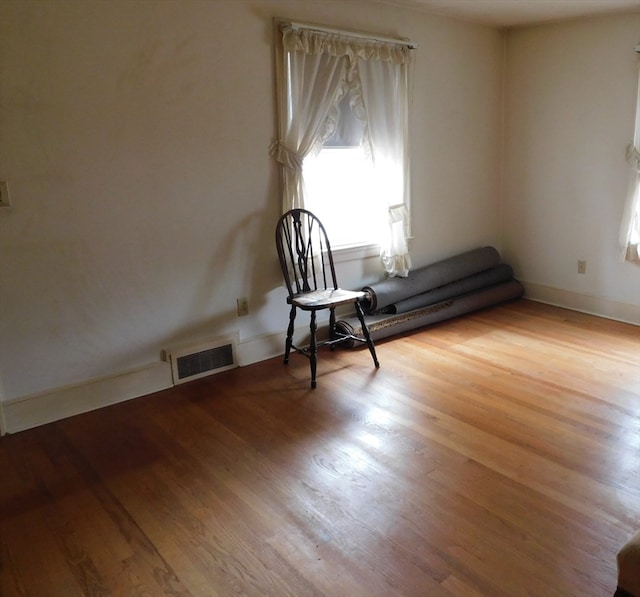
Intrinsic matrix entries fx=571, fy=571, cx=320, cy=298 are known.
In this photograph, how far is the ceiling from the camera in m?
3.83

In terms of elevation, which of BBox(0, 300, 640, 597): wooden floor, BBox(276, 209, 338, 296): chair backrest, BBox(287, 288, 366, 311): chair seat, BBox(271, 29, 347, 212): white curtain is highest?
BBox(271, 29, 347, 212): white curtain

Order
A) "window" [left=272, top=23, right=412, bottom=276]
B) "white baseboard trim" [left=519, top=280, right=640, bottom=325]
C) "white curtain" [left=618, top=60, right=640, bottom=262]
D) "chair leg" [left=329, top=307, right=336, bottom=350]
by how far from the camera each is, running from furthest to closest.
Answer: "white baseboard trim" [left=519, top=280, right=640, bottom=325]
"white curtain" [left=618, top=60, right=640, bottom=262]
"chair leg" [left=329, top=307, right=336, bottom=350]
"window" [left=272, top=23, right=412, bottom=276]

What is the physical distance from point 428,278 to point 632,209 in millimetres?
1525

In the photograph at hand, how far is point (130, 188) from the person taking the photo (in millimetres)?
3062

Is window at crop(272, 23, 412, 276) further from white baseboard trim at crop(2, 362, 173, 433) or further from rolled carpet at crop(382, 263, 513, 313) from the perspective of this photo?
white baseboard trim at crop(2, 362, 173, 433)

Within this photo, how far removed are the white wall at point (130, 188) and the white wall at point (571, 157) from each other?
1.50 meters

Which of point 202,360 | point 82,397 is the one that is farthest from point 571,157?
point 82,397

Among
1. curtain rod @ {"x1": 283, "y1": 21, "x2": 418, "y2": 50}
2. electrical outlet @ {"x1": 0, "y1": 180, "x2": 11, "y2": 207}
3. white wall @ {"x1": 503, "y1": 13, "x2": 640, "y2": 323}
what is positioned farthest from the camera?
white wall @ {"x1": 503, "y1": 13, "x2": 640, "y2": 323}

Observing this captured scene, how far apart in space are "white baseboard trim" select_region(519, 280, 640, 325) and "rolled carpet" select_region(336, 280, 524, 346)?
13cm

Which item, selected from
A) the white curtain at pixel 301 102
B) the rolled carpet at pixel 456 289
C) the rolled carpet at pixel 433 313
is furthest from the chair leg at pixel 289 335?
the rolled carpet at pixel 456 289

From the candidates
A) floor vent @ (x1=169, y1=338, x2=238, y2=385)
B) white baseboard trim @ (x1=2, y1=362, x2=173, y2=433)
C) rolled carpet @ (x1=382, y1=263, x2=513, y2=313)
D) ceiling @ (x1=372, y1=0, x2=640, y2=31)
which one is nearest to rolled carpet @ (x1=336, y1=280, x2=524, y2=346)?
rolled carpet @ (x1=382, y1=263, x2=513, y2=313)

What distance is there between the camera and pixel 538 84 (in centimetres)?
467

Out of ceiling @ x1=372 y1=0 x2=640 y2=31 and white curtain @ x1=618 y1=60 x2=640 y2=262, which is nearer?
ceiling @ x1=372 y1=0 x2=640 y2=31

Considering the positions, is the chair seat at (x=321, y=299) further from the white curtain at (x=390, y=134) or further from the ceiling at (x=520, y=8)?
the ceiling at (x=520, y=8)
